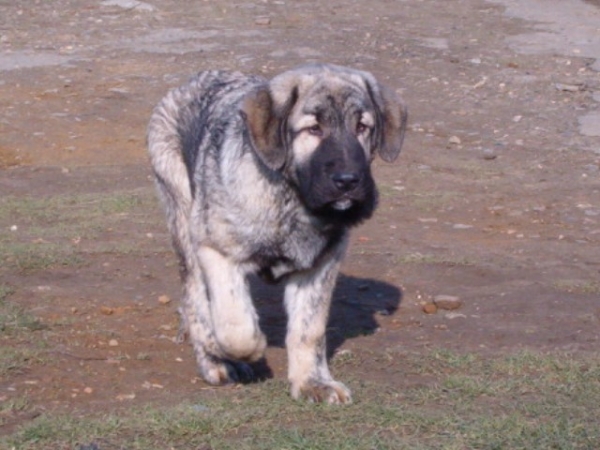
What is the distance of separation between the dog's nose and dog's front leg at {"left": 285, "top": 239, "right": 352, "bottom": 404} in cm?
63

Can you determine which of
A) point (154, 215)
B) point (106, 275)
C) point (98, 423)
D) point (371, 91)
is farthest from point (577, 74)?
point (98, 423)

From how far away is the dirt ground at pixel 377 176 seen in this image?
6465 millimetres

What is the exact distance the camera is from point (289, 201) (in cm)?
540

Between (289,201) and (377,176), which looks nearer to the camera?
(289,201)

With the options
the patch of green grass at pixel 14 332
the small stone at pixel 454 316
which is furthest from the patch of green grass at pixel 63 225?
the small stone at pixel 454 316

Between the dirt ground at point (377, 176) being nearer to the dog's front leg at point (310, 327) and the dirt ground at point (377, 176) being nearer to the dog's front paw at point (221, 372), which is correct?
the dog's front paw at point (221, 372)

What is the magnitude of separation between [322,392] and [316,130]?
1.08m

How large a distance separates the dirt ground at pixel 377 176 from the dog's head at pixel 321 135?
1.05 m

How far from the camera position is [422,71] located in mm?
13547

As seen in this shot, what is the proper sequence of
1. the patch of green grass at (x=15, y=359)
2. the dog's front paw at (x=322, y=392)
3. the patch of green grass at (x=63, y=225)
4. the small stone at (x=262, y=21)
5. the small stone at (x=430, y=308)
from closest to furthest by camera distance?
1. the dog's front paw at (x=322, y=392)
2. the patch of green grass at (x=15, y=359)
3. the small stone at (x=430, y=308)
4. the patch of green grass at (x=63, y=225)
5. the small stone at (x=262, y=21)

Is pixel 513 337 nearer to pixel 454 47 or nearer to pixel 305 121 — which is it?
pixel 305 121

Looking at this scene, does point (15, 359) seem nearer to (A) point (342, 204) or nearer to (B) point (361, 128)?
(A) point (342, 204)

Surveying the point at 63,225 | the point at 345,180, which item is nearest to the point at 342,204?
the point at 345,180

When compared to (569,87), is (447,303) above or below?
above
